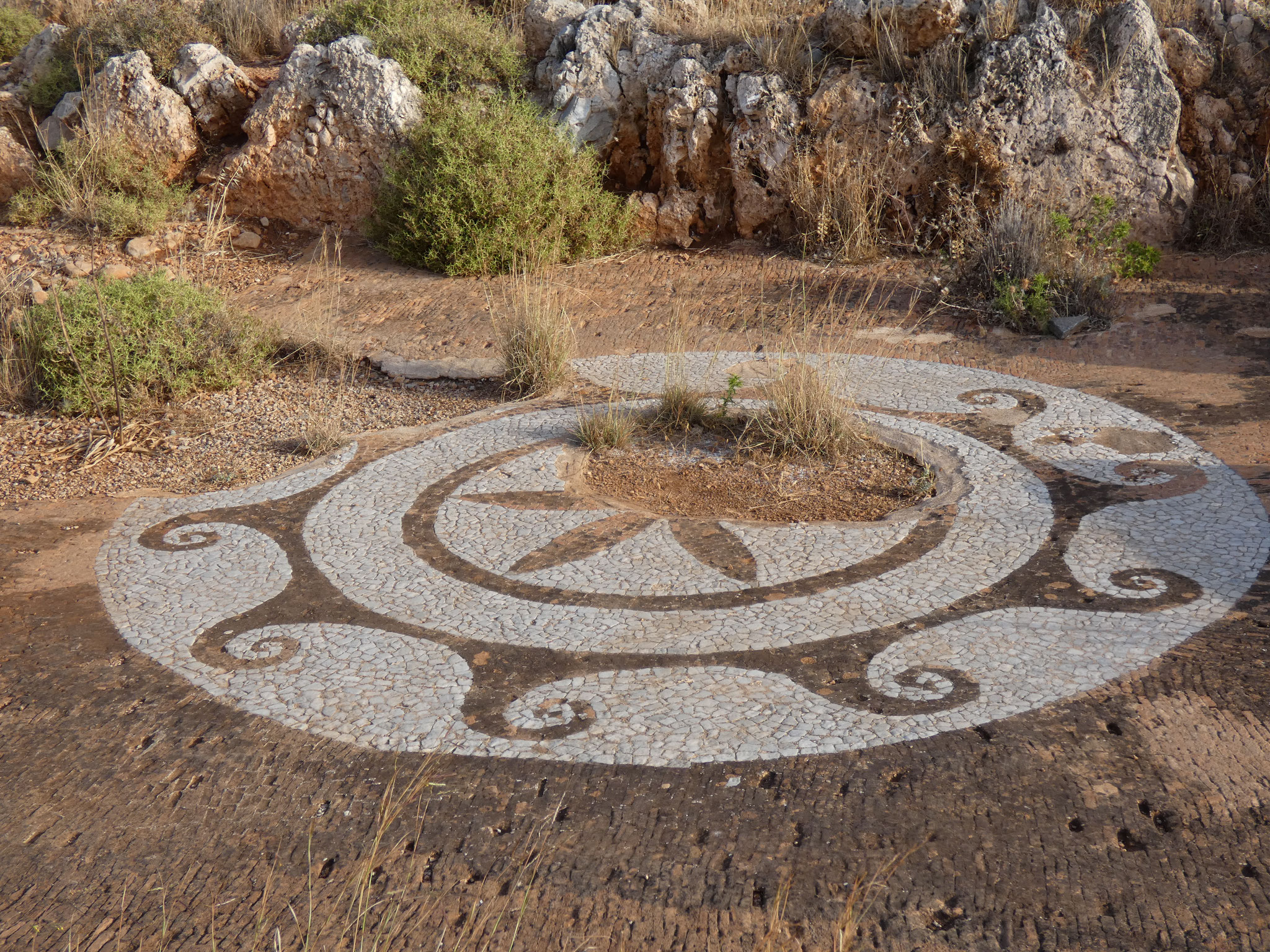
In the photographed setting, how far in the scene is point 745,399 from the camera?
626 cm

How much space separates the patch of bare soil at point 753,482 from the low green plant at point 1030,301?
97.8 inches

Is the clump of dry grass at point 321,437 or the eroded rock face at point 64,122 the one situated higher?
the eroded rock face at point 64,122

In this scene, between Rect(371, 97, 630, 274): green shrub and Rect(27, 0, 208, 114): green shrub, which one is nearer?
Rect(371, 97, 630, 274): green shrub

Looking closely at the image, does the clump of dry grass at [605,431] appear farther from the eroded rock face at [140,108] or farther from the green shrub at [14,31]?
the green shrub at [14,31]

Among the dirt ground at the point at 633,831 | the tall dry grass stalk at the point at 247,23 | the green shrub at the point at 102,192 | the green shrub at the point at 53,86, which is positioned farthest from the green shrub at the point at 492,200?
the dirt ground at the point at 633,831

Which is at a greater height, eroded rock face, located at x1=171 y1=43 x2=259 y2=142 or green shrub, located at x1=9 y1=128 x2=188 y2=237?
eroded rock face, located at x1=171 y1=43 x2=259 y2=142

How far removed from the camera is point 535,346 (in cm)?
660

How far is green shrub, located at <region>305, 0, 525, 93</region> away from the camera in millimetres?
9914

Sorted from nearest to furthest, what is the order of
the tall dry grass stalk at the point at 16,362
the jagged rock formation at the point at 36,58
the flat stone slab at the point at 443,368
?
the tall dry grass stalk at the point at 16,362
the flat stone slab at the point at 443,368
the jagged rock formation at the point at 36,58

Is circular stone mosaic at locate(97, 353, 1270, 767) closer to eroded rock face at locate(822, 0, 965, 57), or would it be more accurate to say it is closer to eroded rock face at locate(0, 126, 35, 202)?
eroded rock face at locate(822, 0, 965, 57)

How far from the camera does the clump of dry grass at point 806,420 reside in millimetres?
5395

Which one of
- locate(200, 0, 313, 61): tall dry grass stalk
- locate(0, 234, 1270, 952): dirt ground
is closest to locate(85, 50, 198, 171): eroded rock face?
locate(200, 0, 313, 61): tall dry grass stalk

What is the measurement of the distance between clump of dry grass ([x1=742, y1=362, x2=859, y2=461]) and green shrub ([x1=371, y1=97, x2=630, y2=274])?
353 centimetres

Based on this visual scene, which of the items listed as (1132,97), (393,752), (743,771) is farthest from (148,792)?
(1132,97)
